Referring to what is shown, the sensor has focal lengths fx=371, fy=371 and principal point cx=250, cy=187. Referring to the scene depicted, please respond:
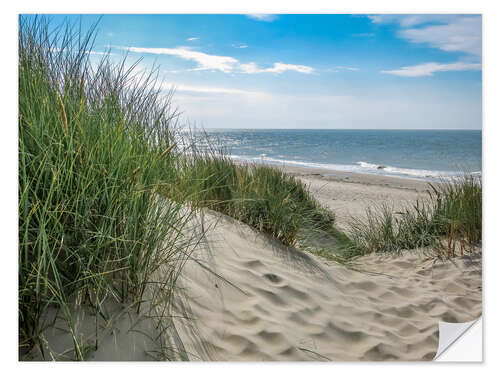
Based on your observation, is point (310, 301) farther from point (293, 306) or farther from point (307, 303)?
point (293, 306)

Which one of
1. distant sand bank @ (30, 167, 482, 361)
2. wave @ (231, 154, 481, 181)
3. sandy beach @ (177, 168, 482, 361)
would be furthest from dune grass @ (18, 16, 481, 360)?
wave @ (231, 154, 481, 181)

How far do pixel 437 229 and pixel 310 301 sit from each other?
71.8 inches

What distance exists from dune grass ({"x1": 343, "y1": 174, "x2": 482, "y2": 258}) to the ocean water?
0.77ft

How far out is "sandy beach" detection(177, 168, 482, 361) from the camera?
174 centimetres

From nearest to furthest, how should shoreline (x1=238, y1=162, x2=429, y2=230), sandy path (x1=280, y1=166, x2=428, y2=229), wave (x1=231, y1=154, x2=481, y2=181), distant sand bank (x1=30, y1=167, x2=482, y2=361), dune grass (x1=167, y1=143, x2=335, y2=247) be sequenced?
1. distant sand bank (x1=30, y1=167, x2=482, y2=361)
2. dune grass (x1=167, y1=143, x2=335, y2=247)
3. shoreline (x1=238, y1=162, x2=429, y2=230)
4. sandy path (x1=280, y1=166, x2=428, y2=229)
5. wave (x1=231, y1=154, x2=481, y2=181)

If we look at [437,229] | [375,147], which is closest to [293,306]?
[437,229]

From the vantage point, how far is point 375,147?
5.18m

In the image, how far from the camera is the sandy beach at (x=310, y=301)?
174 cm

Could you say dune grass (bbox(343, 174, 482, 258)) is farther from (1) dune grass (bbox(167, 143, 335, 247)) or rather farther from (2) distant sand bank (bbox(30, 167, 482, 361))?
(1) dune grass (bbox(167, 143, 335, 247))

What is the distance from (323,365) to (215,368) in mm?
521

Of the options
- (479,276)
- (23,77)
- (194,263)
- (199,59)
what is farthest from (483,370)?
(23,77)

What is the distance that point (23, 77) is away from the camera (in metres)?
1.86
